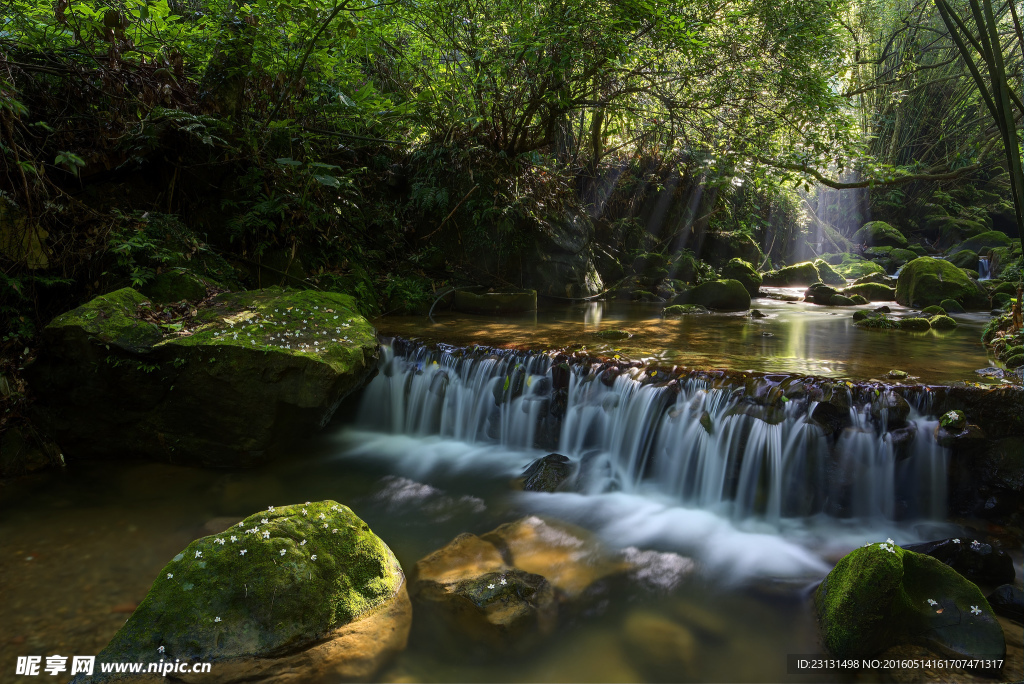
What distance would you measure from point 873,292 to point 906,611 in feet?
44.0

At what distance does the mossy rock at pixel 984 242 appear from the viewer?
2005cm

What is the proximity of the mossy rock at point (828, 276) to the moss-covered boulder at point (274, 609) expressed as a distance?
18.7m

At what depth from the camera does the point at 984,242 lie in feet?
67.5

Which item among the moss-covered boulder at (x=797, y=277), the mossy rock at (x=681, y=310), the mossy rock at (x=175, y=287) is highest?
the moss-covered boulder at (x=797, y=277)

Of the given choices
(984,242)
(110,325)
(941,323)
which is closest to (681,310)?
(941,323)

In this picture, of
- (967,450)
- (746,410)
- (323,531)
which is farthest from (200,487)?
(967,450)

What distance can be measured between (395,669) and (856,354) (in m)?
6.36

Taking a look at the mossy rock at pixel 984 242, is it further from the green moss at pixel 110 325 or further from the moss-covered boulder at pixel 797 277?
the green moss at pixel 110 325

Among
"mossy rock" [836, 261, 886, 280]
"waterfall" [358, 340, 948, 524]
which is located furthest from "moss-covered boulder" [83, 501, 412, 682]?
"mossy rock" [836, 261, 886, 280]

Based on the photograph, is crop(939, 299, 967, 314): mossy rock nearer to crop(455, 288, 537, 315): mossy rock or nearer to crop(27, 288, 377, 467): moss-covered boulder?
crop(455, 288, 537, 315): mossy rock

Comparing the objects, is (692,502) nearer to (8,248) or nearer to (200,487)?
(200,487)

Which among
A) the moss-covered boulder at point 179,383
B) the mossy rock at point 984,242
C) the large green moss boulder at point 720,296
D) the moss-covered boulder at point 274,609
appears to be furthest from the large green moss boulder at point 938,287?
the moss-covered boulder at point 274,609

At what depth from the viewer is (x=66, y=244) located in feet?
20.5

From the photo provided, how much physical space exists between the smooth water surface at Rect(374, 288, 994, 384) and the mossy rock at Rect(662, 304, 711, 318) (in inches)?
11.8
